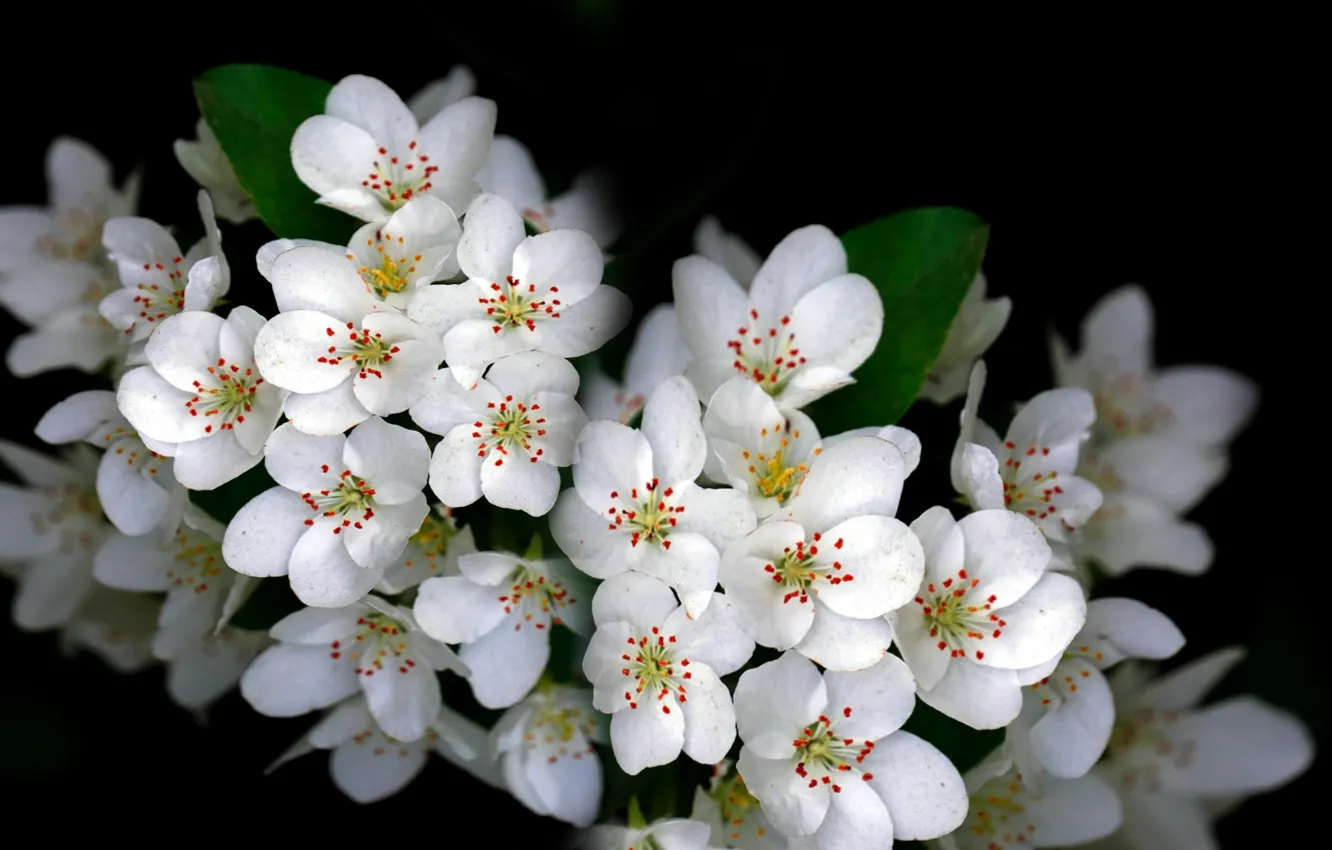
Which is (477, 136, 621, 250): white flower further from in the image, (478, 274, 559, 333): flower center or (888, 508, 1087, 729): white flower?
(888, 508, 1087, 729): white flower

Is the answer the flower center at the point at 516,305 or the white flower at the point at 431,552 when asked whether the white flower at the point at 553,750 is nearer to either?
the white flower at the point at 431,552

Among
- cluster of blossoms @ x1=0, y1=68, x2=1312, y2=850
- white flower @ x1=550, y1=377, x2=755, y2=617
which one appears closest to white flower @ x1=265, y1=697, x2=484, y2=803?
cluster of blossoms @ x1=0, y1=68, x2=1312, y2=850

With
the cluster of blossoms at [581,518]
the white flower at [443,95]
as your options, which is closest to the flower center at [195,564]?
the cluster of blossoms at [581,518]

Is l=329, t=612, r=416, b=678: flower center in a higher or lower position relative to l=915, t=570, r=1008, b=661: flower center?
lower

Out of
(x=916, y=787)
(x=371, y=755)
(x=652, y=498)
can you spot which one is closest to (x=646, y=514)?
(x=652, y=498)

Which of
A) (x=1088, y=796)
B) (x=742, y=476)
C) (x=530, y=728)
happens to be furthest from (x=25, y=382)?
(x=1088, y=796)

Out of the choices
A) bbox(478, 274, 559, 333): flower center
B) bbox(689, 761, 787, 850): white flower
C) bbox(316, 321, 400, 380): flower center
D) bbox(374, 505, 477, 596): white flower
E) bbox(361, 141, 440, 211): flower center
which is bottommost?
bbox(689, 761, 787, 850): white flower

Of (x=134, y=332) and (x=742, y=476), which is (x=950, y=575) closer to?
(x=742, y=476)
